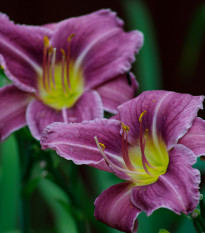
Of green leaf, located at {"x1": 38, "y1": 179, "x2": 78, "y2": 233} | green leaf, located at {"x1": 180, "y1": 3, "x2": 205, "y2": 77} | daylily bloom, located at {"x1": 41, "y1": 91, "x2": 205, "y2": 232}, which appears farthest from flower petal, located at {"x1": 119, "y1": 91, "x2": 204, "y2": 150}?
green leaf, located at {"x1": 180, "y1": 3, "x2": 205, "y2": 77}

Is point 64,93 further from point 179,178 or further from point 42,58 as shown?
point 179,178

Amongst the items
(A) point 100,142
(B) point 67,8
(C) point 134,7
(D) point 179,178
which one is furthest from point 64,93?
(B) point 67,8

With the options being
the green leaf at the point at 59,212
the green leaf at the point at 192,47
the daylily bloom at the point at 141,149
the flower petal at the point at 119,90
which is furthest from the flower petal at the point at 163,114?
the green leaf at the point at 192,47

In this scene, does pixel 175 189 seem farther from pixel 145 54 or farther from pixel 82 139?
pixel 145 54

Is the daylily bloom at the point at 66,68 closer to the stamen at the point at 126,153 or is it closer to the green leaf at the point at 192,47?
the stamen at the point at 126,153

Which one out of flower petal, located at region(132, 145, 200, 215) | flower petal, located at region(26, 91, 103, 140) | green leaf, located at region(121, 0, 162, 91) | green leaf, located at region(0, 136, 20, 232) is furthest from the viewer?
green leaf, located at region(121, 0, 162, 91)

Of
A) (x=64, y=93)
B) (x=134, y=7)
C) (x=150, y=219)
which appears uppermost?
(x=64, y=93)

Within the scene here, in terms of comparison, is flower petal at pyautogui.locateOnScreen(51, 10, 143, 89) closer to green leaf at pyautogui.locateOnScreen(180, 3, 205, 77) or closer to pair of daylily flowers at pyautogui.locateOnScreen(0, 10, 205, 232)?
pair of daylily flowers at pyautogui.locateOnScreen(0, 10, 205, 232)
